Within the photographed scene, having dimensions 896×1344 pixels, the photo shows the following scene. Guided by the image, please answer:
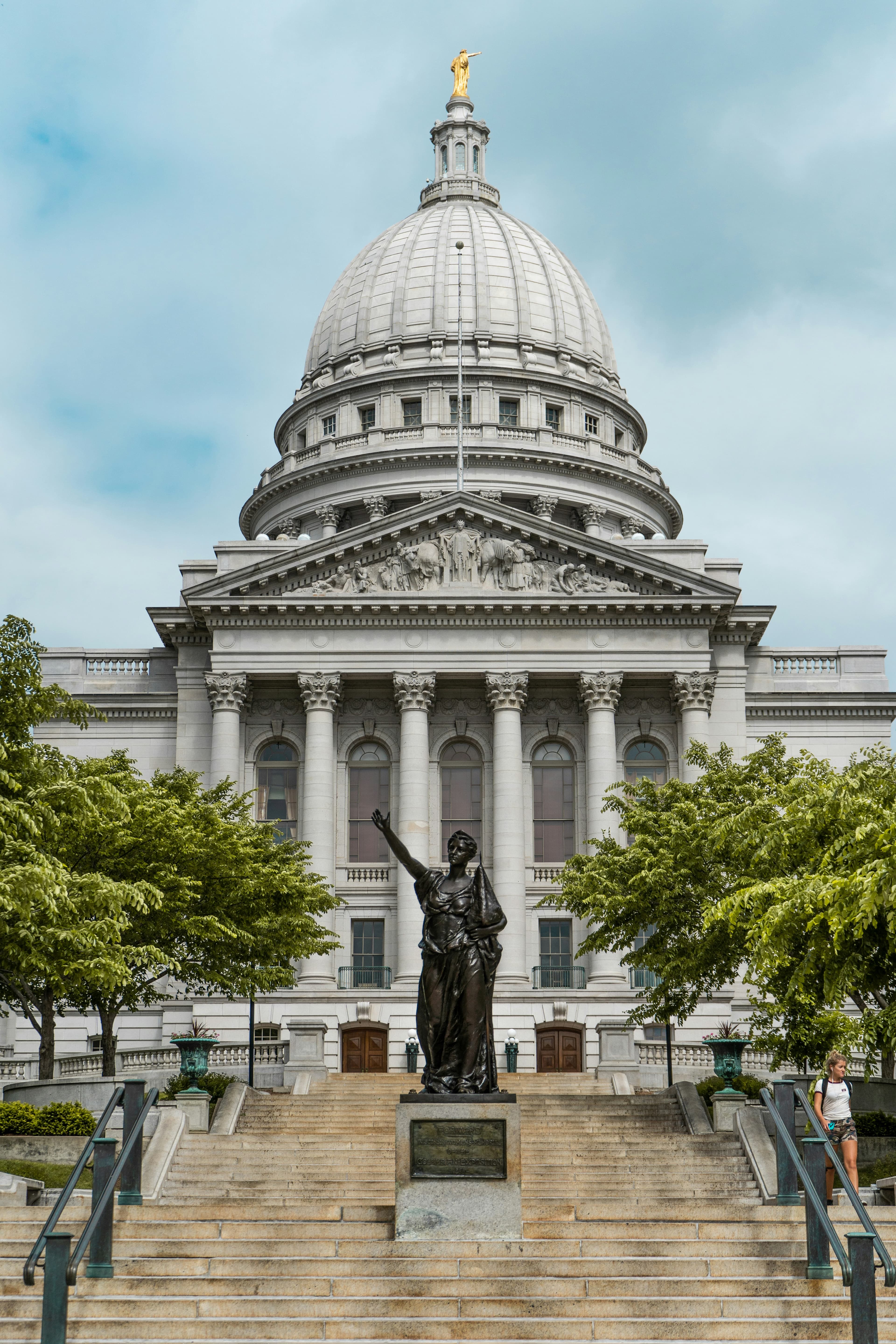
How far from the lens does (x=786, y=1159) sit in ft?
65.9

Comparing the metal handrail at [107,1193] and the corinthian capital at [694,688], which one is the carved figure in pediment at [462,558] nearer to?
the corinthian capital at [694,688]

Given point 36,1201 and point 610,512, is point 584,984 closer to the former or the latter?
point 610,512

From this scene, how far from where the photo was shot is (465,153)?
93.6 meters

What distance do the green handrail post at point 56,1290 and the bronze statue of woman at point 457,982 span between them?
465 cm

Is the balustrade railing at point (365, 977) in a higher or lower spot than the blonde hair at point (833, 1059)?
lower

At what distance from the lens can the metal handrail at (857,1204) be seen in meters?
Result: 14.8

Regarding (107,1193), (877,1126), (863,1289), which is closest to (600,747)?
(877,1126)

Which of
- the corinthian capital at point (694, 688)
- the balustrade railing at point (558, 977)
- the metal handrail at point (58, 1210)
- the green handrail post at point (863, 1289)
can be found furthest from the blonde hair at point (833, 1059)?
the corinthian capital at point (694, 688)

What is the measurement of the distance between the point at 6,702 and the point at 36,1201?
26.0 ft

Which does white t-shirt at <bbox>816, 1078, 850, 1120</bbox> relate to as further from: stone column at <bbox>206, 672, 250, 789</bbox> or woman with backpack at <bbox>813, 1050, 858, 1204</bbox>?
stone column at <bbox>206, 672, 250, 789</bbox>

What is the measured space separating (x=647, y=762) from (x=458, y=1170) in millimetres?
39124

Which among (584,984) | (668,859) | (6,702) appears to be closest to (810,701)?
(584,984)

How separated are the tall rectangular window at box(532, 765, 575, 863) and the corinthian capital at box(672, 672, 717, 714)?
4.72 metres

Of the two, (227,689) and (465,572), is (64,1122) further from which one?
(465,572)
